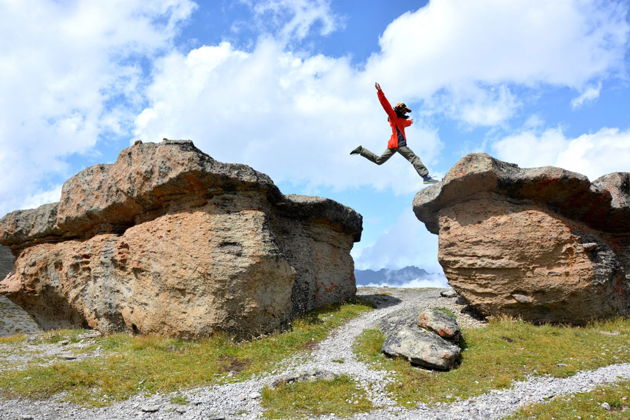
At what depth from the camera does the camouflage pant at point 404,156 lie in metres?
18.3

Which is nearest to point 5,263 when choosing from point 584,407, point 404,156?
point 404,156

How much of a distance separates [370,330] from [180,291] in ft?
24.5

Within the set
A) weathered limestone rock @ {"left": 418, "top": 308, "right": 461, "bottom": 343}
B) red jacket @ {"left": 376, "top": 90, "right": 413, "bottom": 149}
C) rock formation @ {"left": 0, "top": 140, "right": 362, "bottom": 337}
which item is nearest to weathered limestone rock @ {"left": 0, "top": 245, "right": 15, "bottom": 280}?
rock formation @ {"left": 0, "top": 140, "right": 362, "bottom": 337}

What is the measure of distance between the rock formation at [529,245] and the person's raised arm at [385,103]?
10.9ft

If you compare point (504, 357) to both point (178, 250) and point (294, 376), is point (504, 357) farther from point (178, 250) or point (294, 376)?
point (178, 250)

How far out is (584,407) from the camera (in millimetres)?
9305

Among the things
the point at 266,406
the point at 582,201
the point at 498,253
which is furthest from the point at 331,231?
the point at 266,406

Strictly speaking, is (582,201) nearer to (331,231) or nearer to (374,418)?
(331,231)

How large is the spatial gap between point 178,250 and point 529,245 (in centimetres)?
1357

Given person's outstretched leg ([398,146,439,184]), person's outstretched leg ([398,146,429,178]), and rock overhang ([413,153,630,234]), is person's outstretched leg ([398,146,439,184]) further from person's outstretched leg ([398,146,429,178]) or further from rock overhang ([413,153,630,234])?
rock overhang ([413,153,630,234])

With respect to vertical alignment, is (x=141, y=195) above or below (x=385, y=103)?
below

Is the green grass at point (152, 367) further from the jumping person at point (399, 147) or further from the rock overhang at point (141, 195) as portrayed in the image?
the jumping person at point (399, 147)

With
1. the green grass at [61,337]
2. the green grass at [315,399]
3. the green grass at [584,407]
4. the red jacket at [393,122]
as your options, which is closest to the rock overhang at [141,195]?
the green grass at [61,337]

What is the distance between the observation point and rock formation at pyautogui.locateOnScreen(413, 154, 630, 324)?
1656 cm
